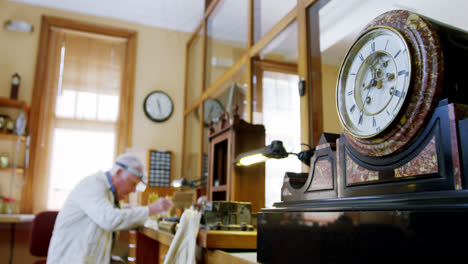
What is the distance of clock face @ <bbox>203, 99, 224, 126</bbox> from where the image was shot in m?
4.26

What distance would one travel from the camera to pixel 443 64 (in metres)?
0.77

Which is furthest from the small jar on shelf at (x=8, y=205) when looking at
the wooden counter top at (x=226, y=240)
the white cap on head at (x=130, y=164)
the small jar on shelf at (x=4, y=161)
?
the wooden counter top at (x=226, y=240)

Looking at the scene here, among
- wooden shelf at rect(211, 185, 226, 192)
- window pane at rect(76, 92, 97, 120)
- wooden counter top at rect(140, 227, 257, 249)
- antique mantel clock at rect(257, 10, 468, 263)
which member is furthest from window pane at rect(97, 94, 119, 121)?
antique mantel clock at rect(257, 10, 468, 263)

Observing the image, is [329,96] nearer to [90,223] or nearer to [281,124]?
[281,124]

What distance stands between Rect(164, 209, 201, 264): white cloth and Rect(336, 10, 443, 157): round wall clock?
3.07 feet

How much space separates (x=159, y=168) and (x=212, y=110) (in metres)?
1.53

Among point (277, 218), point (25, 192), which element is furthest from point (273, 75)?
point (25, 192)

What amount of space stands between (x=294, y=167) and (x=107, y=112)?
407cm

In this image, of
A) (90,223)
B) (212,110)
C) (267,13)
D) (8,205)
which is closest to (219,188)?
(90,223)

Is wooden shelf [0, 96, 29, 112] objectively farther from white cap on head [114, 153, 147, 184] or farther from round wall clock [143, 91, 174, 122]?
white cap on head [114, 153, 147, 184]

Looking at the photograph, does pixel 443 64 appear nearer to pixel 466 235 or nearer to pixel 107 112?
pixel 466 235

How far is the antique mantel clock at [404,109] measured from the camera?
75cm

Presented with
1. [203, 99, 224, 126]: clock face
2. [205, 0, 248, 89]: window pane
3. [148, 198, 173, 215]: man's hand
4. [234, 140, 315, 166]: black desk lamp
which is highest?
[205, 0, 248, 89]: window pane

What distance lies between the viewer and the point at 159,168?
18.1ft
